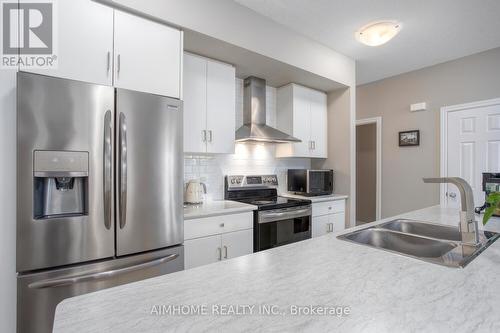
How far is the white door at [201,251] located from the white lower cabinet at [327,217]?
1.28 m

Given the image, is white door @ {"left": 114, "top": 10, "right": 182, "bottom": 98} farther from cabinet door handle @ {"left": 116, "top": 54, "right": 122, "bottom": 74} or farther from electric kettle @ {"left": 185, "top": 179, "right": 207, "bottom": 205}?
electric kettle @ {"left": 185, "top": 179, "right": 207, "bottom": 205}

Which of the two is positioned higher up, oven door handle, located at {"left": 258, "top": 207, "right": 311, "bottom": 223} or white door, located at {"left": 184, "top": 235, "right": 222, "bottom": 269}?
oven door handle, located at {"left": 258, "top": 207, "right": 311, "bottom": 223}

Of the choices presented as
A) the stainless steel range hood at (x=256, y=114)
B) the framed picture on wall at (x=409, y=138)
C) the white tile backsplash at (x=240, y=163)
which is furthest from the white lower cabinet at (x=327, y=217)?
the framed picture on wall at (x=409, y=138)

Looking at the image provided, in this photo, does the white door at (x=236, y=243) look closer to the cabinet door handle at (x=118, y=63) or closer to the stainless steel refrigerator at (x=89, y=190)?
the stainless steel refrigerator at (x=89, y=190)

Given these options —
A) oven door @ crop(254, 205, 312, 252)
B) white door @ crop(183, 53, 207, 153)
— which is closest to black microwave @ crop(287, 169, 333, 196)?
A: oven door @ crop(254, 205, 312, 252)

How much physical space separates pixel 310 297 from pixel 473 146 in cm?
361

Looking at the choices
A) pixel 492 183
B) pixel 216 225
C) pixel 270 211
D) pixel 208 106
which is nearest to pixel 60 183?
pixel 216 225

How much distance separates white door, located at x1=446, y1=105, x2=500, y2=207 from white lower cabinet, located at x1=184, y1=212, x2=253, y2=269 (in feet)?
9.36

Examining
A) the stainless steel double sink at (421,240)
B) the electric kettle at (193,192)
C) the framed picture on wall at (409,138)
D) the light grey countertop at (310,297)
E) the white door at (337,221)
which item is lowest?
the white door at (337,221)

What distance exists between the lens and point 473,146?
10.1 feet

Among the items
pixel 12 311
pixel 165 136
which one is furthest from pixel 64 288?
pixel 165 136

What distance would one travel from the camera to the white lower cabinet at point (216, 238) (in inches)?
75.3

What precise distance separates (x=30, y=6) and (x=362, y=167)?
16.5ft

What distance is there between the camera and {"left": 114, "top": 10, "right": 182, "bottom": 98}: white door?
162 cm
